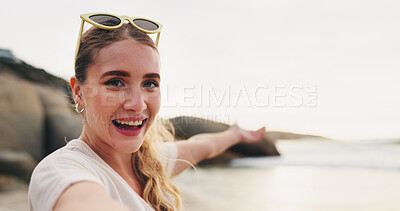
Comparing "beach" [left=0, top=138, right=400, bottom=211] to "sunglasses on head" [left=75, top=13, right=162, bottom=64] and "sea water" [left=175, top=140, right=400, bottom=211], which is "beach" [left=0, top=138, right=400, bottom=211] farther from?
"sunglasses on head" [left=75, top=13, right=162, bottom=64]

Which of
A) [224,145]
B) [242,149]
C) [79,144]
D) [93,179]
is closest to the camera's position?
[93,179]

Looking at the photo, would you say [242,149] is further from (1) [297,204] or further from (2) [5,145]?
(2) [5,145]

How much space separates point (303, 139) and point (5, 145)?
1191 cm

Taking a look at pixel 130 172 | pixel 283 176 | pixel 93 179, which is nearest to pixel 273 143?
pixel 283 176

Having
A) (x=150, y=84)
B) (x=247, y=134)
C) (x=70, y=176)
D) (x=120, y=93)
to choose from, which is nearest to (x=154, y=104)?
(x=150, y=84)

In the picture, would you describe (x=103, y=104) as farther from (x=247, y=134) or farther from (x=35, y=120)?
(x=35, y=120)

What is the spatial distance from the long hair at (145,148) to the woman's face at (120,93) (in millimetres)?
51

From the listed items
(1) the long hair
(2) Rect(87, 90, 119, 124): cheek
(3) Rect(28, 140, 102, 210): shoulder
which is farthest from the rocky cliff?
(3) Rect(28, 140, 102, 210): shoulder

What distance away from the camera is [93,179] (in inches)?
49.9

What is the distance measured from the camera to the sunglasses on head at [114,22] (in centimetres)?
188

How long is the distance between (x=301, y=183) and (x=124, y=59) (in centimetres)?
582

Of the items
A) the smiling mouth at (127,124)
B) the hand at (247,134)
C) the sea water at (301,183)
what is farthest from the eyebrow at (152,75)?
the hand at (247,134)

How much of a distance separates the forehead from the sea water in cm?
112

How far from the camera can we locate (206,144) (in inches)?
135
